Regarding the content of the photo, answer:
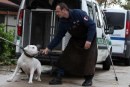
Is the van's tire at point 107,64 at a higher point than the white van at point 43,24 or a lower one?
lower

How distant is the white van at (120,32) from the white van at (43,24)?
4332mm

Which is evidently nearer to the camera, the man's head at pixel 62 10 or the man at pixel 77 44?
the man's head at pixel 62 10

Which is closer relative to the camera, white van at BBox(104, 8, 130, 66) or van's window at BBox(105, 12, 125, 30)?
white van at BBox(104, 8, 130, 66)

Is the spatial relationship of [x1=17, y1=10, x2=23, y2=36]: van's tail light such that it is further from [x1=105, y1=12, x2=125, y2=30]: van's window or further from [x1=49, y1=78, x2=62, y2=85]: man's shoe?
[x1=105, y1=12, x2=125, y2=30]: van's window

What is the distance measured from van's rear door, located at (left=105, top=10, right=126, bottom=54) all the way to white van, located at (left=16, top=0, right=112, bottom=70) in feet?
14.2

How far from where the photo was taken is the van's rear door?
15.9 metres

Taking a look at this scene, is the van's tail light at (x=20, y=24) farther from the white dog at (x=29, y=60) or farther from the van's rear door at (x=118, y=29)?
the van's rear door at (x=118, y=29)

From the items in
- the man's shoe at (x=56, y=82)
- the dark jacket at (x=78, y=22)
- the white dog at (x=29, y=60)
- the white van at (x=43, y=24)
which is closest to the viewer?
the dark jacket at (x=78, y=22)

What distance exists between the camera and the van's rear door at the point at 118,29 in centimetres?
1589

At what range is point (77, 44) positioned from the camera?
29.4ft

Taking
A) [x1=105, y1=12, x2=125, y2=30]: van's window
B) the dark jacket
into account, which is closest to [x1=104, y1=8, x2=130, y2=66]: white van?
[x1=105, y1=12, x2=125, y2=30]: van's window

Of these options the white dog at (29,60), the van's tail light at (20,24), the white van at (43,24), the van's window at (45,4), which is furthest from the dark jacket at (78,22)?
the van's tail light at (20,24)

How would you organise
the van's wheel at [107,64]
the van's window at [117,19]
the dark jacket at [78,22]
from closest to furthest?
the dark jacket at [78,22], the van's wheel at [107,64], the van's window at [117,19]

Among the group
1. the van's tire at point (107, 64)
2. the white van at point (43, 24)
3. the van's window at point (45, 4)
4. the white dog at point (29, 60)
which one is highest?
the van's window at point (45, 4)
